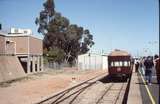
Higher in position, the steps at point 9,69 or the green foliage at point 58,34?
the green foliage at point 58,34

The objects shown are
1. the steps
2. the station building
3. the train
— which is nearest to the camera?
the train

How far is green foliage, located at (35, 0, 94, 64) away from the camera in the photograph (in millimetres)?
85656

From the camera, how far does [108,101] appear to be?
2092cm

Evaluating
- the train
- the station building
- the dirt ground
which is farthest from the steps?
the train

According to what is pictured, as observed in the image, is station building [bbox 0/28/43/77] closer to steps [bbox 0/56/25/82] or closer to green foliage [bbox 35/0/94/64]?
steps [bbox 0/56/25/82]

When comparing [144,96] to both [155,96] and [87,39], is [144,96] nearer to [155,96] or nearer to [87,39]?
[155,96]

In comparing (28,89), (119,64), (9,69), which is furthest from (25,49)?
(28,89)

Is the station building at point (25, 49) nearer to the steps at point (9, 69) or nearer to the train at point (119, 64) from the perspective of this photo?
the steps at point (9, 69)

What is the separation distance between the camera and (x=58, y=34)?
8594 centimetres

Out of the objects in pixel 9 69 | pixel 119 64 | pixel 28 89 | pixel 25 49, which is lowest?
pixel 28 89

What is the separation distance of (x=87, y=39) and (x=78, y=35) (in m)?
6.48

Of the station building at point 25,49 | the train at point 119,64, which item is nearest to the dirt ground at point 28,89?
the train at point 119,64

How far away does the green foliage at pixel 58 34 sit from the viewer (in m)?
85.7

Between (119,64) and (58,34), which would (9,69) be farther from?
(58,34)
